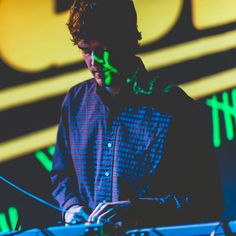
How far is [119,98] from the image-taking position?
1872 mm

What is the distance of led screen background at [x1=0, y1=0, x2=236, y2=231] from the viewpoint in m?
2.23

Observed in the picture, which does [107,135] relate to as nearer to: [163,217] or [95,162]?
[95,162]

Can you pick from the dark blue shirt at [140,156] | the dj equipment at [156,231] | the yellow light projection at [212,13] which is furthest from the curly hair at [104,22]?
the dj equipment at [156,231]

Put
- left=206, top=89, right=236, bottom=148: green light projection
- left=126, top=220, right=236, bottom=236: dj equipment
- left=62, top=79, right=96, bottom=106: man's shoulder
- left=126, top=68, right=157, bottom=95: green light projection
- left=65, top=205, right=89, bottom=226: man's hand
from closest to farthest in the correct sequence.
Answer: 1. left=126, top=220, right=236, bottom=236: dj equipment
2. left=65, top=205, right=89, bottom=226: man's hand
3. left=126, top=68, right=157, bottom=95: green light projection
4. left=62, top=79, right=96, bottom=106: man's shoulder
5. left=206, top=89, right=236, bottom=148: green light projection

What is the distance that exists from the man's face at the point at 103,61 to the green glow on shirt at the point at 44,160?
595 millimetres

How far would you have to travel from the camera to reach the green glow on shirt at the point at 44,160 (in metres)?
2.23

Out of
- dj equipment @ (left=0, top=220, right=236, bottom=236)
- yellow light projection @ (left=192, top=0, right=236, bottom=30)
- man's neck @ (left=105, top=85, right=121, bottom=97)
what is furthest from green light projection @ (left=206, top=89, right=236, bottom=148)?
dj equipment @ (left=0, top=220, right=236, bottom=236)

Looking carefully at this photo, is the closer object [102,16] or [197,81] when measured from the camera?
[102,16]

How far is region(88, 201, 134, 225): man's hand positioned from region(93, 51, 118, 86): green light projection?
614 millimetres

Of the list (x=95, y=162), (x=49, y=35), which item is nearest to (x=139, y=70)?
(x=95, y=162)

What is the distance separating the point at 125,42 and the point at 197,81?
55 centimetres

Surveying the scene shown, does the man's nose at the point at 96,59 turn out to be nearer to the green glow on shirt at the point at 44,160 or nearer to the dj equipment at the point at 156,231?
the green glow on shirt at the point at 44,160

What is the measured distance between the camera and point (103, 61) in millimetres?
1787

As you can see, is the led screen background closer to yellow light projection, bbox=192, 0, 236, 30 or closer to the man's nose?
yellow light projection, bbox=192, 0, 236, 30
